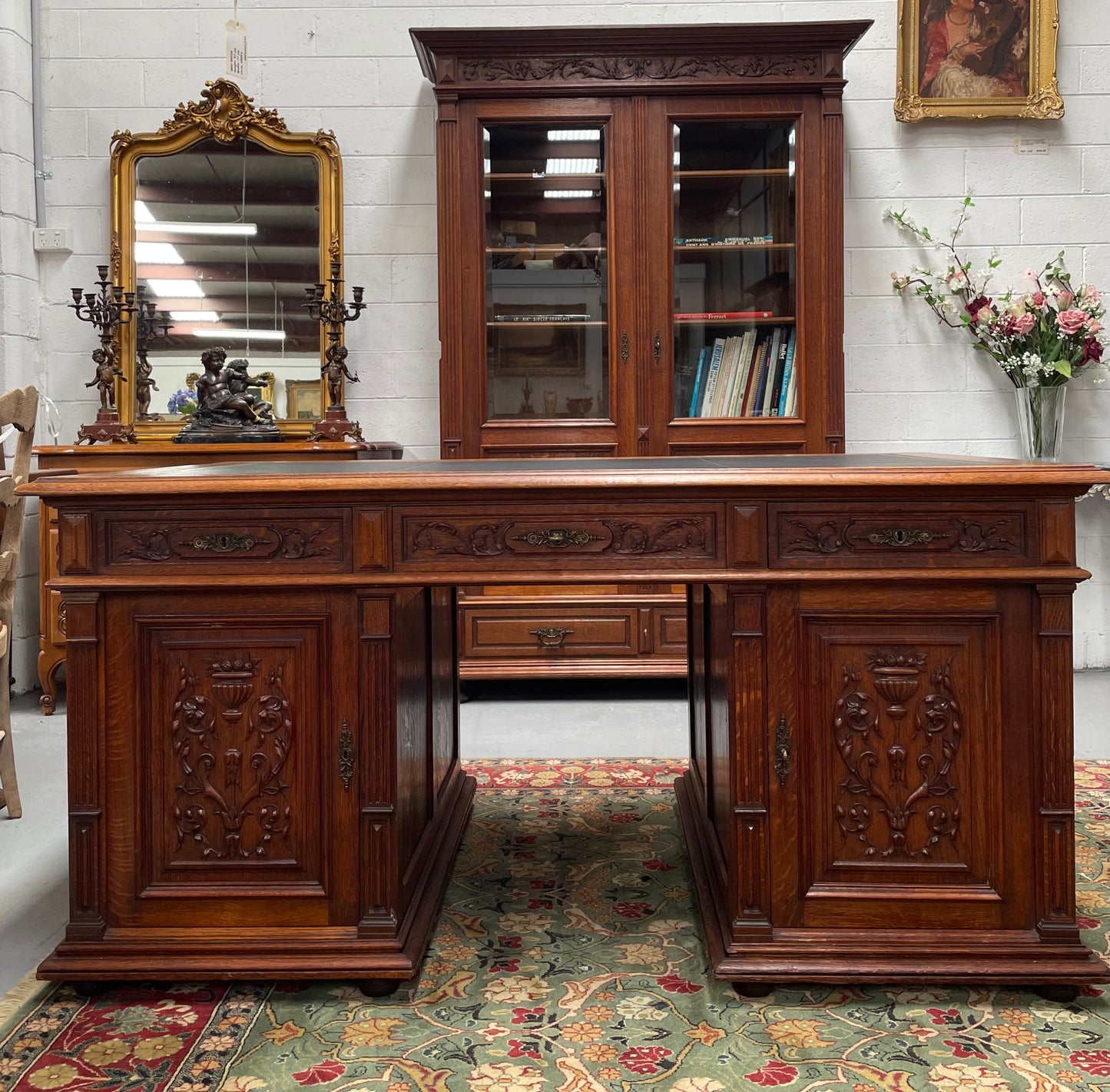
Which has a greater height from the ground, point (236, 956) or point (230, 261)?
point (230, 261)

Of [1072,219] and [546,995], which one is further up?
[1072,219]

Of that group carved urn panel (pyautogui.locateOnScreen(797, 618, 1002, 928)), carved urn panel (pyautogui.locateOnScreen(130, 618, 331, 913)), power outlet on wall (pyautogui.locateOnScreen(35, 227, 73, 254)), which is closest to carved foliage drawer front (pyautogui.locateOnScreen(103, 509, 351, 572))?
carved urn panel (pyautogui.locateOnScreen(130, 618, 331, 913))

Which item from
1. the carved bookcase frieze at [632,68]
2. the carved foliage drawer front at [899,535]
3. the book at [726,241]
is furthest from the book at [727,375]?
the carved foliage drawer front at [899,535]

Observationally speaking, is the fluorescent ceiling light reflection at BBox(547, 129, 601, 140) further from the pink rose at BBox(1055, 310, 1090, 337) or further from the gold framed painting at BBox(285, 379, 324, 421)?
the pink rose at BBox(1055, 310, 1090, 337)

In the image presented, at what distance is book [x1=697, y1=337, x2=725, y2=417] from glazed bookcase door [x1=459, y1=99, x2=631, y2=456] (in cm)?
31

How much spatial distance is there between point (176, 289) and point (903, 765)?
11.3 ft

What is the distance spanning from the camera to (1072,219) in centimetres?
416

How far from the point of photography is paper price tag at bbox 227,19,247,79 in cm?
302

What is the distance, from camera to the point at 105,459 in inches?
145

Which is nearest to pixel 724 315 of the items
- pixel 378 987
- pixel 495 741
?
pixel 495 741

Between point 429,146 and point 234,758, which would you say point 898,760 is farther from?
point 429,146

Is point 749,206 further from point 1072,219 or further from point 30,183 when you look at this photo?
point 30,183

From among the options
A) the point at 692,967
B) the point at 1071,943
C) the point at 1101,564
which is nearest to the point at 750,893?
the point at 692,967

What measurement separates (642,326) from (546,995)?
2634 mm
